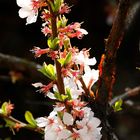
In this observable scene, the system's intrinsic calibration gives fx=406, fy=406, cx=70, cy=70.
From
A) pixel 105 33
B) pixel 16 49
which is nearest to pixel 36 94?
pixel 16 49

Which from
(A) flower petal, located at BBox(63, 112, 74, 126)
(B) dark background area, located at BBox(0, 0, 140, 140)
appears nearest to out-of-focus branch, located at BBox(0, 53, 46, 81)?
(B) dark background area, located at BBox(0, 0, 140, 140)

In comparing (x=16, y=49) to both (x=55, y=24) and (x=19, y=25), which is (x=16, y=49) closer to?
(x=19, y=25)

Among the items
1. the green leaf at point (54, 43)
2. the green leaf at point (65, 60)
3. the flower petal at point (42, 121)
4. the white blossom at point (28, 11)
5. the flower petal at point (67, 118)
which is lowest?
the flower petal at point (67, 118)

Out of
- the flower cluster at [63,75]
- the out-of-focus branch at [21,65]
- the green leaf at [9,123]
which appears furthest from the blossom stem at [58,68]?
the out-of-focus branch at [21,65]

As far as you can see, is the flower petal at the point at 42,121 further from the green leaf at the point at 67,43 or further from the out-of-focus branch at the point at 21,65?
the out-of-focus branch at the point at 21,65

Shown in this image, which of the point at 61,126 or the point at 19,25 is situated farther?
the point at 19,25

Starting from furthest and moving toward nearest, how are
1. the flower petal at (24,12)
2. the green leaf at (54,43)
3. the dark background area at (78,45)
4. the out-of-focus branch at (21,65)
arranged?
the dark background area at (78,45)
the out-of-focus branch at (21,65)
the flower petal at (24,12)
the green leaf at (54,43)
